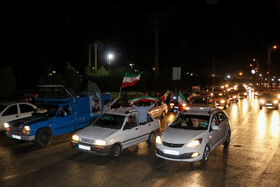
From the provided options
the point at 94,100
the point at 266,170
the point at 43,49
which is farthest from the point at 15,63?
the point at 266,170

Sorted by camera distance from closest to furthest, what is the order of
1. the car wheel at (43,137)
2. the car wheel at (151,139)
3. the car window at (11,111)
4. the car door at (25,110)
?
the car wheel at (43,137) → the car wheel at (151,139) → the car window at (11,111) → the car door at (25,110)

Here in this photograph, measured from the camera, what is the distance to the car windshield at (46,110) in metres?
11.0

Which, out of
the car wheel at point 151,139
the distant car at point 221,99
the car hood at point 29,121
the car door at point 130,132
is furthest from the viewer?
the distant car at point 221,99

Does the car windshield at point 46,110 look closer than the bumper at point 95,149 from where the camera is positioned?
No

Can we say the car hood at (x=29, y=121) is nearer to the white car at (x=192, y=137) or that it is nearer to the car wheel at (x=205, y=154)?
the white car at (x=192, y=137)

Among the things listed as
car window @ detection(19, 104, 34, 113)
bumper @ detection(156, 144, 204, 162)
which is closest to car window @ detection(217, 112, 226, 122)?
bumper @ detection(156, 144, 204, 162)

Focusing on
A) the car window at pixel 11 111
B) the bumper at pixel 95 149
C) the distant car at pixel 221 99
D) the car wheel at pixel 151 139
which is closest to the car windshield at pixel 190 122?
the car wheel at pixel 151 139

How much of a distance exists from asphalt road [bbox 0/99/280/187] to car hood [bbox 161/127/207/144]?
84 cm

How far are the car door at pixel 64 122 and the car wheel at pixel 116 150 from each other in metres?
3.24

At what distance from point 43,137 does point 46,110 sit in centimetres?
137

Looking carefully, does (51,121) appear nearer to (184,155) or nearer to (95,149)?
(95,149)

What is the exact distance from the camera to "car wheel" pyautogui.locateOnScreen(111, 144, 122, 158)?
28.5 feet

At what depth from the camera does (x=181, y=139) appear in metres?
7.98

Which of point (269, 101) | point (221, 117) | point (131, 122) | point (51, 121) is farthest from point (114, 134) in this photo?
point (269, 101)
